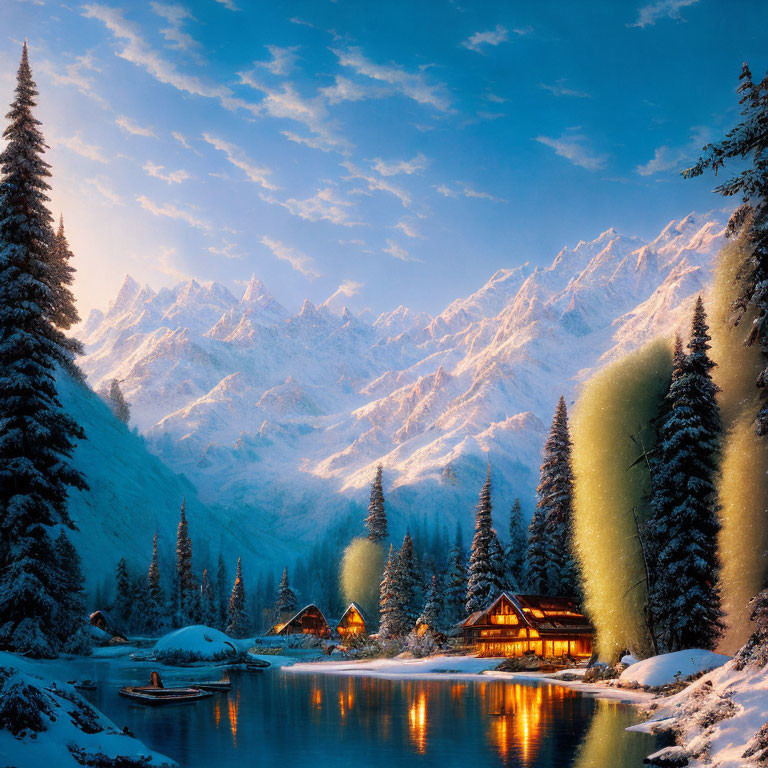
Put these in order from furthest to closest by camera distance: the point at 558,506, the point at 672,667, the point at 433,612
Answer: the point at 433,612 < the point at 558,506 < the point at 672,667

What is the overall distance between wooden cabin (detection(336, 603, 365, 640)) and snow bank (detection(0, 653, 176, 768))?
76927 millimetres

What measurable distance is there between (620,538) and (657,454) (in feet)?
18.7

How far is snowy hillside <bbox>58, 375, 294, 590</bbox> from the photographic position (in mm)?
128375

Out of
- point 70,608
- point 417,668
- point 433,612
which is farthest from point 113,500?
point 70,608

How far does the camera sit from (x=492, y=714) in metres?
29.7

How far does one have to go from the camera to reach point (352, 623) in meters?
90.7

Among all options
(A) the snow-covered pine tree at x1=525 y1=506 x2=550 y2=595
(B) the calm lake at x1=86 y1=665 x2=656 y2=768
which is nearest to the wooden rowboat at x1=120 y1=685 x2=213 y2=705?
(B) the calm lake at x1=86 y1=665 x2=656 y2=768

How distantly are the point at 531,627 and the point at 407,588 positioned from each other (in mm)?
19939

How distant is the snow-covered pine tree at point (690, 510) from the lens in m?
36.4

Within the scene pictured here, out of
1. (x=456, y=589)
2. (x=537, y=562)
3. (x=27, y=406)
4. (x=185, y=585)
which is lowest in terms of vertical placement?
(x=185, y=585)

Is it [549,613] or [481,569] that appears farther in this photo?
[481,569]

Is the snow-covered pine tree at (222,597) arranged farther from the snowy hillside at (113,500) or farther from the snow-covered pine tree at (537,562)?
the snow-covered pine tree at (537,562)

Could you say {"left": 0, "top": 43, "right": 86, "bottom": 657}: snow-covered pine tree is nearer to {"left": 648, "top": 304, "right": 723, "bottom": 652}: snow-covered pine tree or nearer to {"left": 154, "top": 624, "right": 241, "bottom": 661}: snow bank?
{"left": 648, "top": 304, "right": 723, "bottom": 652}: snow-covered pine tree

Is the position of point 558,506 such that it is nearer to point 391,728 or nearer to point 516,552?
point 516,552
